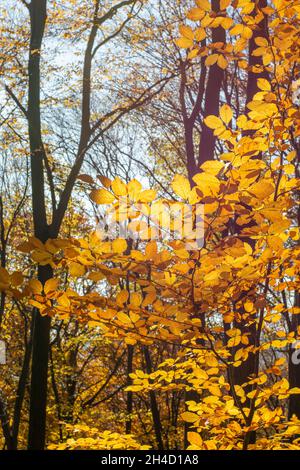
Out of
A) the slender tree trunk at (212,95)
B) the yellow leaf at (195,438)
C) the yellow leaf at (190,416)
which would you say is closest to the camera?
the yellow leaf at (195,438)

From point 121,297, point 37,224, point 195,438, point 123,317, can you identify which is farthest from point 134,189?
point 37,224

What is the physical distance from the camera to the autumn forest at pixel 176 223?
1873mm

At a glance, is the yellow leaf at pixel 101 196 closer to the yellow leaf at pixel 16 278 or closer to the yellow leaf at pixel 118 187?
the yellow leaf at pixel 118 187

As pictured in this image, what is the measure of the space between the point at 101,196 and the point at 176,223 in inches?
13.5

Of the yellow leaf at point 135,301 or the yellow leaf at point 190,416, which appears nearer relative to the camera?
the yellow leaf at point 135,301

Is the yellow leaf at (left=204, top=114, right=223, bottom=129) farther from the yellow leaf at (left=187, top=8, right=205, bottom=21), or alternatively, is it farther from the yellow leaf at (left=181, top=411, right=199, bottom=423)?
the yellow leaf at (left=181, top=411, right=199, bottom=423)

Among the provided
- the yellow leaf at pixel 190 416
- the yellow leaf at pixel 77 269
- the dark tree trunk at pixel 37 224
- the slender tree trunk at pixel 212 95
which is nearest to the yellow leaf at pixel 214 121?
the yellow leaf at pixel 77 269

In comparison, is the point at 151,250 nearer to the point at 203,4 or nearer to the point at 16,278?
the point at 16,278

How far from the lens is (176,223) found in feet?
6.14

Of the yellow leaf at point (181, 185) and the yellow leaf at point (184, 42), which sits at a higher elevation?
the yellow leaf at point (184, 42)

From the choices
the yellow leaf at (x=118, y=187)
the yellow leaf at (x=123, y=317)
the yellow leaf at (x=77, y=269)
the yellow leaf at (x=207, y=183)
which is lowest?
the yellow leaf at (x=123, y=317)

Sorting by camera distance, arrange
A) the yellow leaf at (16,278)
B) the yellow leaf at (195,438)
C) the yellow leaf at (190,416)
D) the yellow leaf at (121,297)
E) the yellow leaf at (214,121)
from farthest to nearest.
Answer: the yellow leaf at (190,416)
the yellow leaf at (195,438)
the yellow leaf at (214,121)
the yellow leaf at (121,297)
the yellow leaf at (16,278)
